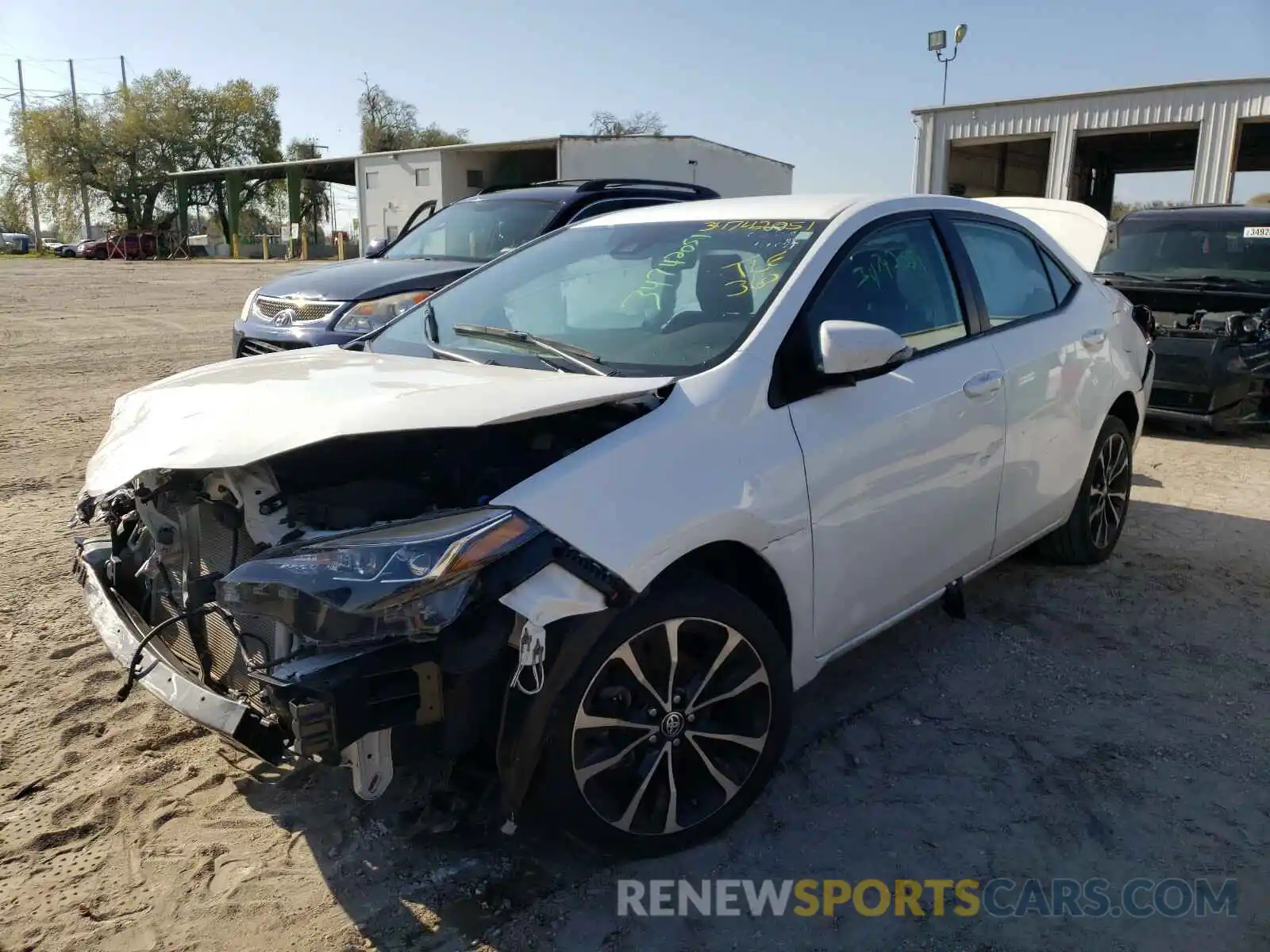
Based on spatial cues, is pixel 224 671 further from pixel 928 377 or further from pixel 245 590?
A: pixel 928 377

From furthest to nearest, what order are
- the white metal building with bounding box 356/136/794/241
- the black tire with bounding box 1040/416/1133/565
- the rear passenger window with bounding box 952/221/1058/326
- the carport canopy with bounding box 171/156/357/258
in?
the carport canopy with bounding box 171/156/357/258
the white metal building with bounding box 356/136/794/241
the black tire with bounding box 1040/416/1133/565
the rear passenger window with bounding box 952/221/1058/326

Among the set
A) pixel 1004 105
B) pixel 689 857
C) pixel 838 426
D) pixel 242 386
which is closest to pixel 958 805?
pixel 689 857

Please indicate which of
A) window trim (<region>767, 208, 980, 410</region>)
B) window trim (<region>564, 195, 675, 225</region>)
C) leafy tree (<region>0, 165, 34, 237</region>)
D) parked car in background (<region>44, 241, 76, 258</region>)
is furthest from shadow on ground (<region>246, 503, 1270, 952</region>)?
leafy tree (<region>0, 165, 34, 237</region>)

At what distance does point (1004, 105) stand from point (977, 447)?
68.6 feet

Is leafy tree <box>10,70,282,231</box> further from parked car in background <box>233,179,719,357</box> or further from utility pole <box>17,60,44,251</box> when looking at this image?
parked car in background <box>233,179,719,357</box>

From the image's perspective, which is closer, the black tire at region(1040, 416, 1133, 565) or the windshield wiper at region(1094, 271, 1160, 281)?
the black tire at region(1040, 416, 1133, 565)

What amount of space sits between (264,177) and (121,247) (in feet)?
27.2

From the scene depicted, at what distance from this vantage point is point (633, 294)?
3.42m

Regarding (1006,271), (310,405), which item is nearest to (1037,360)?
(1006,271)

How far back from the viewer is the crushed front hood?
2453mm

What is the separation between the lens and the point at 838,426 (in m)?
2.96

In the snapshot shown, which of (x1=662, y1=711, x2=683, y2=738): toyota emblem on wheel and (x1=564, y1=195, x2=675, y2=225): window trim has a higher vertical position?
(x1=564, y1=195, x2=675, y2=225): window trim

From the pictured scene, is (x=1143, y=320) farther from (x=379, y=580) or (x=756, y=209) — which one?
(x=379, y=580)

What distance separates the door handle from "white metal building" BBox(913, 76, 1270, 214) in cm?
1607
